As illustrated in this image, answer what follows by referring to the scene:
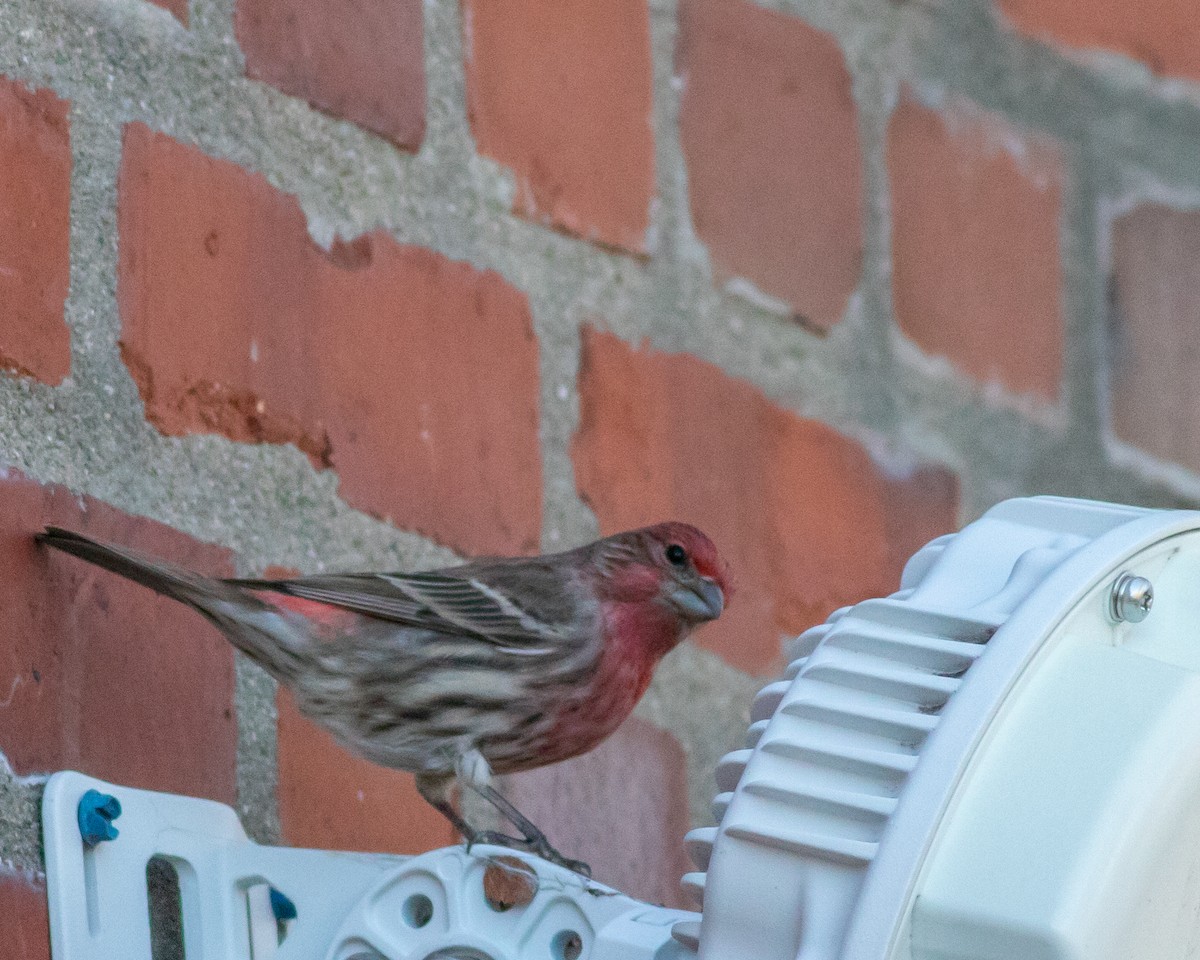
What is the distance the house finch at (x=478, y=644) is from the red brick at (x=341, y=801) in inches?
0.6

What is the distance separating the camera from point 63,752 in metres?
1.30

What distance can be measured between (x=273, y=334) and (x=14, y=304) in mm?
256

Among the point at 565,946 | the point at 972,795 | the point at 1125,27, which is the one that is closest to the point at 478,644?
the point at 565,946

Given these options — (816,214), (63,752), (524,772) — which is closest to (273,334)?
(63,752)

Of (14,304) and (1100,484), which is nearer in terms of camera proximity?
(14,304)

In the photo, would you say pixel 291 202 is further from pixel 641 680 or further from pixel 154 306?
pixel 641 680

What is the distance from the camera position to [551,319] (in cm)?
186

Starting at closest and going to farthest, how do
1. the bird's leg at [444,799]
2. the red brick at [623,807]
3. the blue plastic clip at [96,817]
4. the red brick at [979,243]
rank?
1. the blue plastic clip at [96,817]
2. the bird's leg at [444,799]
3. the red brick at [623,807]
4. the red brick at [979,243]

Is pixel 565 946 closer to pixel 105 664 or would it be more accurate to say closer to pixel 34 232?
pixel 105 664

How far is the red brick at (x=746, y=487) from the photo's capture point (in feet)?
6.23

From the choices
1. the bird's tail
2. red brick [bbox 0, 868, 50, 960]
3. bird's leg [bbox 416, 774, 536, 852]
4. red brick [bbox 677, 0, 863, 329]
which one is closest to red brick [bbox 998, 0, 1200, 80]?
red brick [bbox 677, 0, 863, 329]

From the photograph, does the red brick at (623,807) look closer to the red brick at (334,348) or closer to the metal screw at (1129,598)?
the red brick at (334,348)

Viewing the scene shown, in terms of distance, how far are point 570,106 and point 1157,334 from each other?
972 mm

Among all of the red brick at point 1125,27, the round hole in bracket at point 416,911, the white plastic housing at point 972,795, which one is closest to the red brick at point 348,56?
the round hole in bracket at point 416,911
